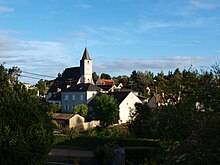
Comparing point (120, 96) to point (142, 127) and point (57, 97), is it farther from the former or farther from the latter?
point (142, 127)

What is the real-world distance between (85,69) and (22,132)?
67.7 m

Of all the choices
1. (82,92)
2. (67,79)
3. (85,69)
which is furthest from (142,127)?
(67,79)

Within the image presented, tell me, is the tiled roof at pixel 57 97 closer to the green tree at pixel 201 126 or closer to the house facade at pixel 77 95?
the house facade at pixel 77 95

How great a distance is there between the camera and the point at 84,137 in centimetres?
2703

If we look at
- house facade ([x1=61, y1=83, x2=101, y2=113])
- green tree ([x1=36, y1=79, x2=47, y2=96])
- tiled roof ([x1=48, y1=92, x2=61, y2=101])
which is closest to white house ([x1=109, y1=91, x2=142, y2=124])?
house facade ([x1=61, y1=83, x2=101, y2=113])

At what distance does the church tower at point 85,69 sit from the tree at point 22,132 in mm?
65872

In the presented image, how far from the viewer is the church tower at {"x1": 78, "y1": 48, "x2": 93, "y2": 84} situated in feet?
254

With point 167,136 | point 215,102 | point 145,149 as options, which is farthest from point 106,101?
point 215,102

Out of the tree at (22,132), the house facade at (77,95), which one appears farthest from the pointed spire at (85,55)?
the tree at (22,132)

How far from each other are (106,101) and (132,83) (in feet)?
130

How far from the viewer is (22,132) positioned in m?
10.5

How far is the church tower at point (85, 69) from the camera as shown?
7730 centimetres

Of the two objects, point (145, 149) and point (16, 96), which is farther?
point (145, 149)

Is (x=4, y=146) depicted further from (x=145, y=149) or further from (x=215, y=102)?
(x=145, y=149)
